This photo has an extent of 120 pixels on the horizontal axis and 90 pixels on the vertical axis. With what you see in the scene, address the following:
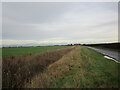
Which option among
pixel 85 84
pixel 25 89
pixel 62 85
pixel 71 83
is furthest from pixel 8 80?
pixel 85 84

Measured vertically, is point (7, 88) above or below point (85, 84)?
below

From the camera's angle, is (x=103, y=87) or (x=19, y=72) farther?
(x=19, y=72)

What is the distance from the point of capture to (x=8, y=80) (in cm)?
699

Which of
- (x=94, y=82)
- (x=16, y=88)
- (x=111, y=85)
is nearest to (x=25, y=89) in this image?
(x=16, y=88)

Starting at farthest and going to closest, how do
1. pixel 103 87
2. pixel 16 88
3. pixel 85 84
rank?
pixel 16 88
pixel 85 84
pixel 103 87

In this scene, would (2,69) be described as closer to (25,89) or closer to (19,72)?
(19,72)

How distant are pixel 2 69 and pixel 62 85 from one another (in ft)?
15.7

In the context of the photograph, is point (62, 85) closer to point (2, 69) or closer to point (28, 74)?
point (28, 74)

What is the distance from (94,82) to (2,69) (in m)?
6.48

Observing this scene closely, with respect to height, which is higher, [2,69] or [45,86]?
[2,69]

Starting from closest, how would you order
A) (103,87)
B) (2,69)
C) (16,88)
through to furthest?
1. (103,87)
2. (16,88)
3. (2,69)

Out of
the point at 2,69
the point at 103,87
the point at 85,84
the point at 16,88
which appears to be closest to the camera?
the point at 103,87

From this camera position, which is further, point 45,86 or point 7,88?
point 7,88

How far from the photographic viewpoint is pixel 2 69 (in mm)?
7945
